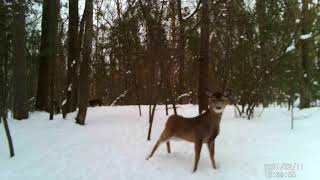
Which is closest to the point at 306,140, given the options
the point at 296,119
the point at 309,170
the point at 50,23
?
the point at 309,170

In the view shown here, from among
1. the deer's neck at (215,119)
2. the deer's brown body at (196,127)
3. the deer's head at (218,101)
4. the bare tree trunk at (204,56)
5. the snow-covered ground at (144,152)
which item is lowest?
the snow-covered ground at (144,152)

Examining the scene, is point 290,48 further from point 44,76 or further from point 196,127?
point 44,76

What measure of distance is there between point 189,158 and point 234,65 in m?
7.70

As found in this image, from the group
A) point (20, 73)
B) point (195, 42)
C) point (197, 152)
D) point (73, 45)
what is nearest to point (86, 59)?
point (20, 73)

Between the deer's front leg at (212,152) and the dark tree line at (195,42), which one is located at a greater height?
the dark tree line at (195,42)

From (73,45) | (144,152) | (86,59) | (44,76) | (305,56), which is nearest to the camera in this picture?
(144,152)
